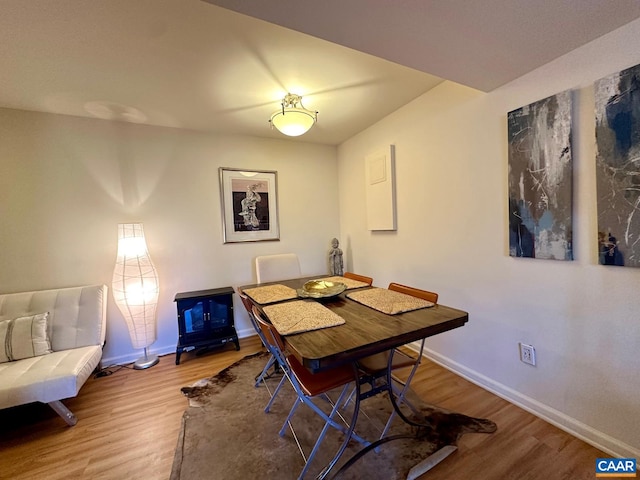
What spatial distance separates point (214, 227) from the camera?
10.1 feet

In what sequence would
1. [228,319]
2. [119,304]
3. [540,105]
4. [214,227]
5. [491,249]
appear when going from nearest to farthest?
[540,105] < [491,249] < [119,304] < [228,319] < [214,227]

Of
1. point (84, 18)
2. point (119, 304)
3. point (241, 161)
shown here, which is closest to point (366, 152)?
point (241, 161)

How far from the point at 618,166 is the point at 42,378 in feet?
11.8

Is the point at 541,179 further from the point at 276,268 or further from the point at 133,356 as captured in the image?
the point at 133,356

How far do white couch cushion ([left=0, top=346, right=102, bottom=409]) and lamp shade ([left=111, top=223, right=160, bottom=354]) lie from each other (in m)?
0.50

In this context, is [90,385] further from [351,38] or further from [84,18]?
[351,38]

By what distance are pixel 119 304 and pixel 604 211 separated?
367cm

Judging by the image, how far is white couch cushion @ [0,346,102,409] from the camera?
1.60 meters

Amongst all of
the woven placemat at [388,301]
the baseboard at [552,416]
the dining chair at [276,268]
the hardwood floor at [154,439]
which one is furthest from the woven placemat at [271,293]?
the baseboard at [552,416]

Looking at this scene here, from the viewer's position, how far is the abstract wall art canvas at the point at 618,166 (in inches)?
48.1

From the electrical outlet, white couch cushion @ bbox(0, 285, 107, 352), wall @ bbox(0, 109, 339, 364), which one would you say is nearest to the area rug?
the electrical outlet

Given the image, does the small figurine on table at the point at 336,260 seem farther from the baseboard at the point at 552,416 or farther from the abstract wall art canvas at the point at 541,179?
the abstract wall art canvas at the point at 541,179

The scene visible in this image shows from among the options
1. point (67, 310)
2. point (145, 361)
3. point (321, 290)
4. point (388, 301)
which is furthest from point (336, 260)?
point (67, 310)

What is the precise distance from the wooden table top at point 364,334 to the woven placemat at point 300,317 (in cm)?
4
